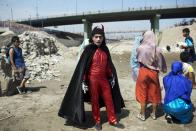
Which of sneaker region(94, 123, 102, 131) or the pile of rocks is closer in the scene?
sneaker region(94, 123, 102, 131)

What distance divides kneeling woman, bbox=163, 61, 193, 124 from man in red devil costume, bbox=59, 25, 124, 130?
113 centimetres

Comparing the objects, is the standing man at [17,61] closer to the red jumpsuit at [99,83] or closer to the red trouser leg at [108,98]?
the red jumpsuit at [99,83]

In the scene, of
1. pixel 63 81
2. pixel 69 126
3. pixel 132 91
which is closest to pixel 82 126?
pixel 69 126

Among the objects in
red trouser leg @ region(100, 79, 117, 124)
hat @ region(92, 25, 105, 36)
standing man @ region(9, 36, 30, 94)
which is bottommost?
red trouser leg @ region(100, 79, 117, 124)

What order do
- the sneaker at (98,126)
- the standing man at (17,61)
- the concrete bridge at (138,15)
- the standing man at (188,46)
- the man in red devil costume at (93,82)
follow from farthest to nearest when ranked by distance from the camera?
1. the concrete bridge at (138,15)
2. the standing man at (17,61)
3. the standing man at (188,46)
4. the sneaker at (98,126)
5. the man in red devil costume at (93,82)

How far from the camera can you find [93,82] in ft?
20.2

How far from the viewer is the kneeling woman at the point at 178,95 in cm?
646

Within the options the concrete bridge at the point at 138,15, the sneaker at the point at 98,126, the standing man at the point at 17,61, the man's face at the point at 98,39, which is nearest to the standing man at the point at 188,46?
the man's face at the point at 98,39

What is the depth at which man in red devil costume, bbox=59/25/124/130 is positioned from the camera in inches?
240

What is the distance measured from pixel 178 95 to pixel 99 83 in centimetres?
163

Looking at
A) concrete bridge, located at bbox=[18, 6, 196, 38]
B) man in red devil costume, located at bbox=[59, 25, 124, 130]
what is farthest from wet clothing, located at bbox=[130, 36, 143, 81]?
concrete bridge, located at bbox=[18, 6, 196, 38]

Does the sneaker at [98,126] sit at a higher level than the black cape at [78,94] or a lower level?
lower

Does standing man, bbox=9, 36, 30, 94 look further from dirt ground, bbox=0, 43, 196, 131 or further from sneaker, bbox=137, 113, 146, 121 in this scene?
sneaker, bbox=137, 113, 146, 121

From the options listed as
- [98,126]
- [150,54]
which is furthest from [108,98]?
[150,54]
